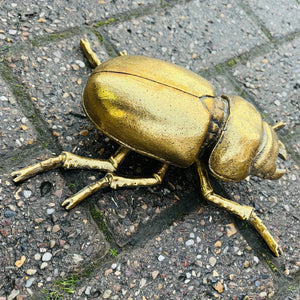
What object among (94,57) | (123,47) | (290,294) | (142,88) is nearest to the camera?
(142,88)

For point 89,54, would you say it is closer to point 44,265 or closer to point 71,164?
point 71,164

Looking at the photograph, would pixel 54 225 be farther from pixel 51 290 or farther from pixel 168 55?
pixel 168 55

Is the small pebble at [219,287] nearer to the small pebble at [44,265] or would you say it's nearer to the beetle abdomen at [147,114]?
the beetle abdomen at [147,114]

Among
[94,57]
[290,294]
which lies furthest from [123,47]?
[290,294]

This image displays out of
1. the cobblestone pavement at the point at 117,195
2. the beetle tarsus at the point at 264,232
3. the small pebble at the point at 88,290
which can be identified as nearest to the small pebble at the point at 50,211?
the cobblestone pavement at the point at 117,195

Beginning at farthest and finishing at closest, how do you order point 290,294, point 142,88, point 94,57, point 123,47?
1. point 123,47
2. point 94,57
3. point 290,294
4. point 142,88

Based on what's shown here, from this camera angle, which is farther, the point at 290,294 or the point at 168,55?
the point at 168,55

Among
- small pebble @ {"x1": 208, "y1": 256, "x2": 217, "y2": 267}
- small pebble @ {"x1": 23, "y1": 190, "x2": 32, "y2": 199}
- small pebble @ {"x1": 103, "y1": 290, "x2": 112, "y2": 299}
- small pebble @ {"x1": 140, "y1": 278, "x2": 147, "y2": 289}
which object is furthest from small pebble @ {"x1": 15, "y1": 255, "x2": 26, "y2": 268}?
small pebble @ {"x1": 208, "y1": 256, "x2": 217, "y2": 267}
